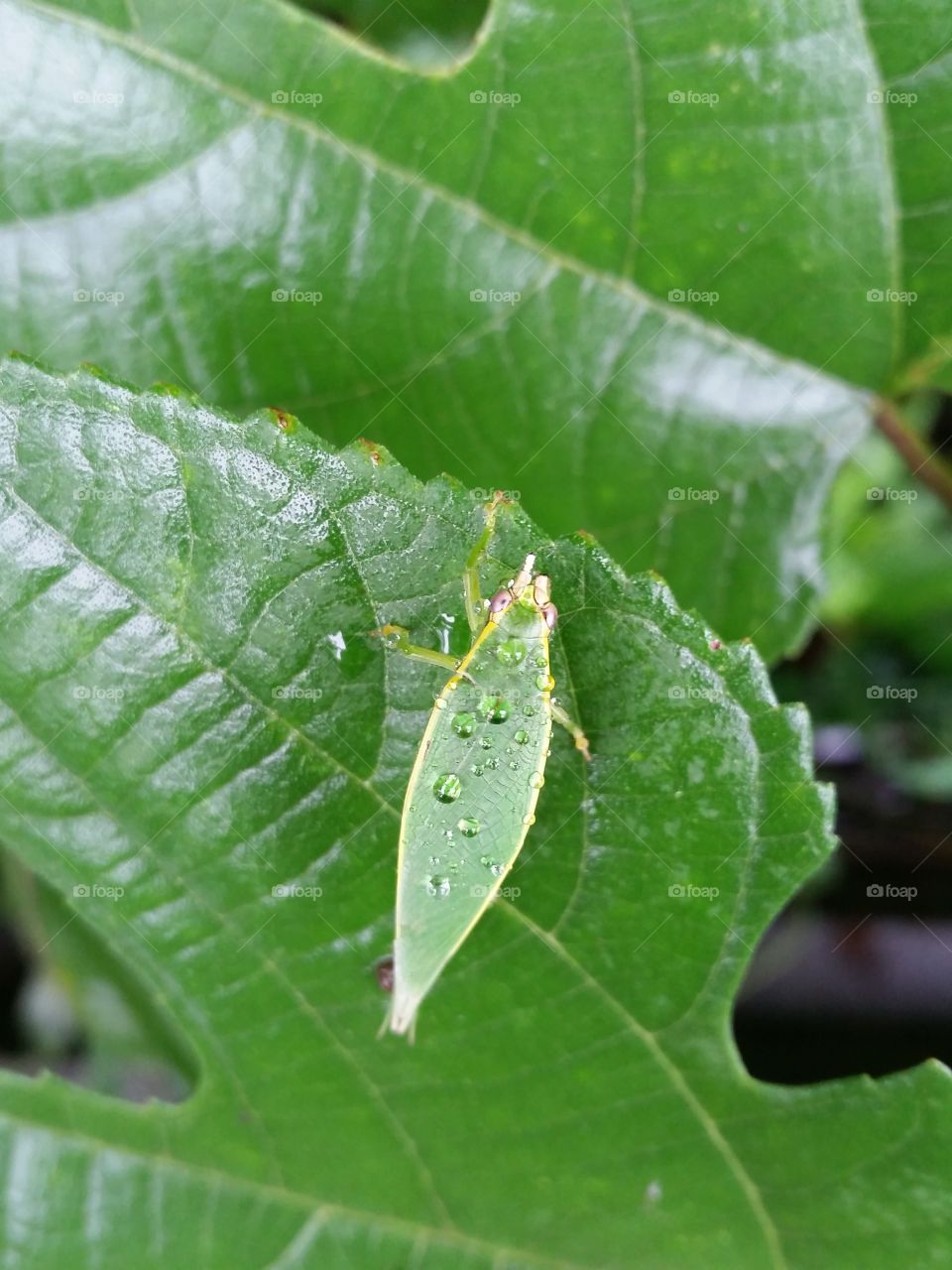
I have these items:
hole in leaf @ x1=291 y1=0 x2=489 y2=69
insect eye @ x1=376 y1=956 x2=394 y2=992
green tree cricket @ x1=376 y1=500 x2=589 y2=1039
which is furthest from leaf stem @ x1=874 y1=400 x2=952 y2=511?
insect eye @ x1=376 y1=956 x2=394 y2=992

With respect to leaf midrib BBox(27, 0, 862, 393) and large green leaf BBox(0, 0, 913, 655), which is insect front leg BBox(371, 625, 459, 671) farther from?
leaf midrib BBox(27, 0, 862, 393)

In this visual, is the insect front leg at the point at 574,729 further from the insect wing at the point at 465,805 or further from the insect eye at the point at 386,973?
the insect eye at the point at 386,973

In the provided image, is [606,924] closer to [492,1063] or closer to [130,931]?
[492,1063]

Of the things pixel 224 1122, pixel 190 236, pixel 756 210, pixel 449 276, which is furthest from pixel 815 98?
pixel 224 1122

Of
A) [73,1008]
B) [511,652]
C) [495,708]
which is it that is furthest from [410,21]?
[73,1008]

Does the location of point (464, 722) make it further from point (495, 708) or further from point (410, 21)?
point (410, 21)
